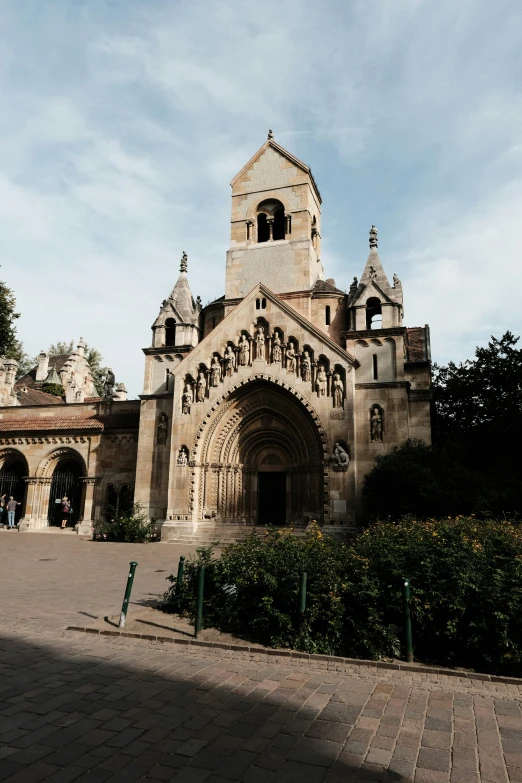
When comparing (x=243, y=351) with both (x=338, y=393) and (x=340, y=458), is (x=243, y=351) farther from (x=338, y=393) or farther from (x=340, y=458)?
(x=340, y=458)

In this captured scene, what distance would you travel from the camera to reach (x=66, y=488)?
3011cm

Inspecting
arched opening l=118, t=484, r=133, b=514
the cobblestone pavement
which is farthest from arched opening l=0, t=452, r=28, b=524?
the cobblestone pavement

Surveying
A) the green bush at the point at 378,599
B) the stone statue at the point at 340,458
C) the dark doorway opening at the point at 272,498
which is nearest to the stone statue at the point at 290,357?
the stone statue at the point at 340,458

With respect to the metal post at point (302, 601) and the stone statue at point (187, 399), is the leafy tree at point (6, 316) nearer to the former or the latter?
the stone statue at point (187, 399)

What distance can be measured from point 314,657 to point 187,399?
1901 cm

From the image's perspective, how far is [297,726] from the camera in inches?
204

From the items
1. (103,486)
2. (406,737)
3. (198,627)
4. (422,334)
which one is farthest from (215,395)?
(406,737)

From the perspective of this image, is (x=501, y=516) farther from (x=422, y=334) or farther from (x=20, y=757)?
(x=20, y=757)

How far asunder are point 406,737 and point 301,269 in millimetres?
25777

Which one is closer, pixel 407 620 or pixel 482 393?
pixel 407 620

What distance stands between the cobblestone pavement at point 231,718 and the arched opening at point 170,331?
21757mm

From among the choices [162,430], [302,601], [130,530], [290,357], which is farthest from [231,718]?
[162,430]

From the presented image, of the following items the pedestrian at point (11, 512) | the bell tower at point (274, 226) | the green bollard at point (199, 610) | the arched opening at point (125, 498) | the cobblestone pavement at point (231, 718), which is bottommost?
the cobblestone pavement at point (231, 718)

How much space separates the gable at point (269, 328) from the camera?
2389 cm
